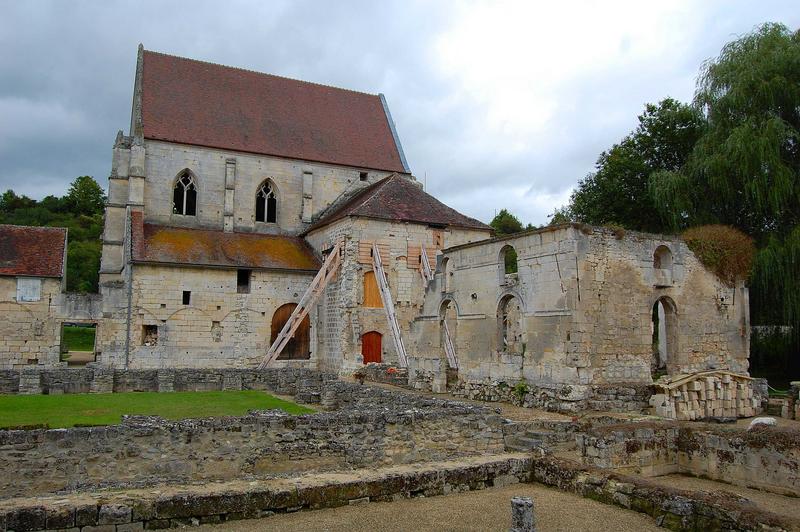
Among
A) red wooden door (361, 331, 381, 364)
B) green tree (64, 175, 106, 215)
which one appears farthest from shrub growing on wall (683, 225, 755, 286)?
green tree (64, 175, 106, 215)

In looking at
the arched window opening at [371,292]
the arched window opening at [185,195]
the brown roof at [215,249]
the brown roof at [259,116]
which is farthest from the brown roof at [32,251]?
the arched window opening at [371,292]

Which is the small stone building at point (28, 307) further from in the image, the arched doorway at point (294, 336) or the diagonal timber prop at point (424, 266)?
the diagonal timber prop at point (424, 266)

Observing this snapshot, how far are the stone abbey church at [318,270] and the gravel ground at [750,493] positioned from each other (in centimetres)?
517

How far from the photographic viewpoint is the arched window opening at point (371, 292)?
25531 mm

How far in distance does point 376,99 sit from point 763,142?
72.1 feet

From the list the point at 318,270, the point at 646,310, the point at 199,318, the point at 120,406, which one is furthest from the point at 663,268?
the point at 199,318

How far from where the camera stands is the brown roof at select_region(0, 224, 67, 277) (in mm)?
23328

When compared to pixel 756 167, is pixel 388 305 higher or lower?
lower

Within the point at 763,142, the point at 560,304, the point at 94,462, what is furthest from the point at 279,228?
the point at 94,462

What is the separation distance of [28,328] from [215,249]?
7461 mm

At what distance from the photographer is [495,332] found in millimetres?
17500

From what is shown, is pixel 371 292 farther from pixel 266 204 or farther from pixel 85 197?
pixel 85 197

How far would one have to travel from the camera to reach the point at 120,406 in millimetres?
15852

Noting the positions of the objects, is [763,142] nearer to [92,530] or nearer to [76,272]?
[92,530]
